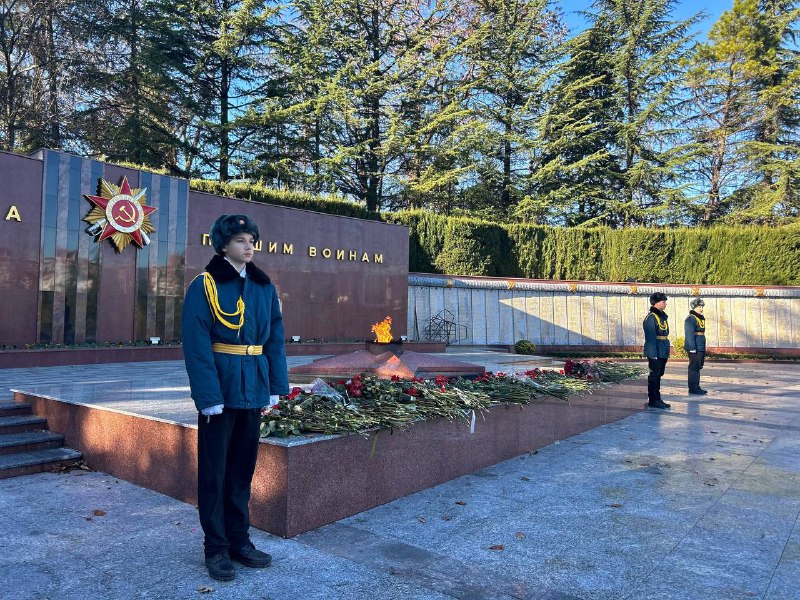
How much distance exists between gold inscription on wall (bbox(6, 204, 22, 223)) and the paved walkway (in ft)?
24.3

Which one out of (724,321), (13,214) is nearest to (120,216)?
(13,214)

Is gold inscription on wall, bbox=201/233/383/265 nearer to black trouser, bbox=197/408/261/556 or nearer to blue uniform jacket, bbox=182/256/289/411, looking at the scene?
blue uniform jacket, bbox=182/256/289/411

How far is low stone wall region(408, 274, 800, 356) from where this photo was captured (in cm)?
1814

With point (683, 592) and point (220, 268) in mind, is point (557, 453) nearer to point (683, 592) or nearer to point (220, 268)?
point (683, 592)

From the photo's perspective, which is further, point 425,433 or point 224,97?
point 224,97

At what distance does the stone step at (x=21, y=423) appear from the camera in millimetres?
4680

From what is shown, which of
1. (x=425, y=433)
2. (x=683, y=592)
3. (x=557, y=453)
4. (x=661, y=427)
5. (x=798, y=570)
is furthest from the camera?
(x=661, y=427)

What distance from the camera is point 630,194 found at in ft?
83.9

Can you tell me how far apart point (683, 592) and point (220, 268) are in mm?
2647

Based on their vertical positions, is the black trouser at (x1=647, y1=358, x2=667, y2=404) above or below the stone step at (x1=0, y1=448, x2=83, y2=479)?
above

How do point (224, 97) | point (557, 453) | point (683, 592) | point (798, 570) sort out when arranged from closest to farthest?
point (683, 592)
point (798, 570)
point (557, 453)
point (224, 97)

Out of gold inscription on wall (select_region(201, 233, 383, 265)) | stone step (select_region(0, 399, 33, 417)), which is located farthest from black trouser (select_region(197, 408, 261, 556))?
gold inscription on wall (select_region(201, 233, 383, 265))

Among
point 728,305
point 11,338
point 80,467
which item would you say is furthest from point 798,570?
point 728,305

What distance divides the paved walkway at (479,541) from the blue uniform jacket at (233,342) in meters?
0.83
